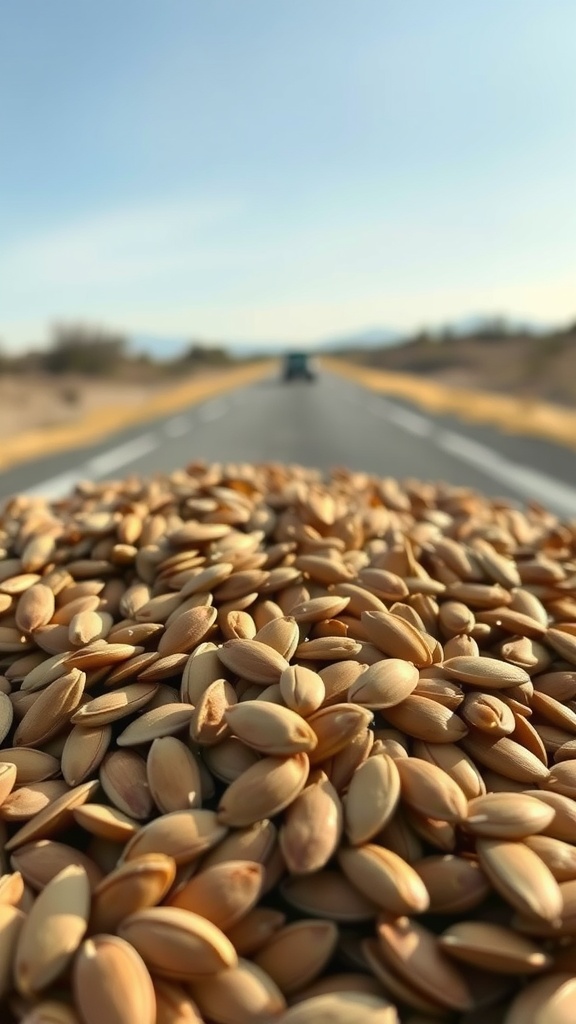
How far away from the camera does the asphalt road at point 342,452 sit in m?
4.96

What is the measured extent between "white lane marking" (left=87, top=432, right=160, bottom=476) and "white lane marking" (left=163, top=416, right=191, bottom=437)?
1.63 ft

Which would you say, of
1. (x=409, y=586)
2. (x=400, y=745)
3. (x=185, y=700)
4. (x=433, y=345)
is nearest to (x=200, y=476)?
(x=409, y=586)

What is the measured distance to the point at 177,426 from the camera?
941 centimetres

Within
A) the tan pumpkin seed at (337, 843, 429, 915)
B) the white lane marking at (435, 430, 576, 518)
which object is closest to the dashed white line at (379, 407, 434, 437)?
the white lane marking at (435, 430, 576, 518)

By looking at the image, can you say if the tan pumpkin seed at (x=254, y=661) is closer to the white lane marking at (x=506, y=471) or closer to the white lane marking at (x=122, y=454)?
the white lane marking at (x=506, y=471)

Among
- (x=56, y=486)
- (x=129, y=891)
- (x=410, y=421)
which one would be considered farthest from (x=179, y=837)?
(x=410, y=421)

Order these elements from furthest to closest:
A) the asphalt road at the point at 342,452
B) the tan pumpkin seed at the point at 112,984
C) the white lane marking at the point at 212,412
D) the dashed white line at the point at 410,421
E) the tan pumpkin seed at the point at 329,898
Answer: the white lane marking at the point at 212,412, the dashed white line at the point at 410,421, the asphalt road at the point at 342,452, the tan pumpkin seed at the point at 329,898, the tan pumpkin seed at the point at 112,984

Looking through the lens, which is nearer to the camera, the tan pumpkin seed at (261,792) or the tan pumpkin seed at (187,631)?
the tan pumpkin seed at (261,792)

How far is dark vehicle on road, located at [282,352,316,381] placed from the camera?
23.5 metres

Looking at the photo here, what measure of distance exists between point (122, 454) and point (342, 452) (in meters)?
1.99

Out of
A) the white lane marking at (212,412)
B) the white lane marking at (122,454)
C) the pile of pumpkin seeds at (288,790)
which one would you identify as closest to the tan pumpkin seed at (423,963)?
the pile of pumpkin seeds at (288,790)

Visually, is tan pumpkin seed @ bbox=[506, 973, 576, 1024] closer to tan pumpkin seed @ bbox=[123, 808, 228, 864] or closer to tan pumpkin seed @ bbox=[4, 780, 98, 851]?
tan pumpkin seed @ bbox=[123, 808, 228, 864]

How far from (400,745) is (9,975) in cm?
57

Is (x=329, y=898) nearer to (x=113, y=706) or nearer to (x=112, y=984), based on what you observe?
(x=112, y=984)
